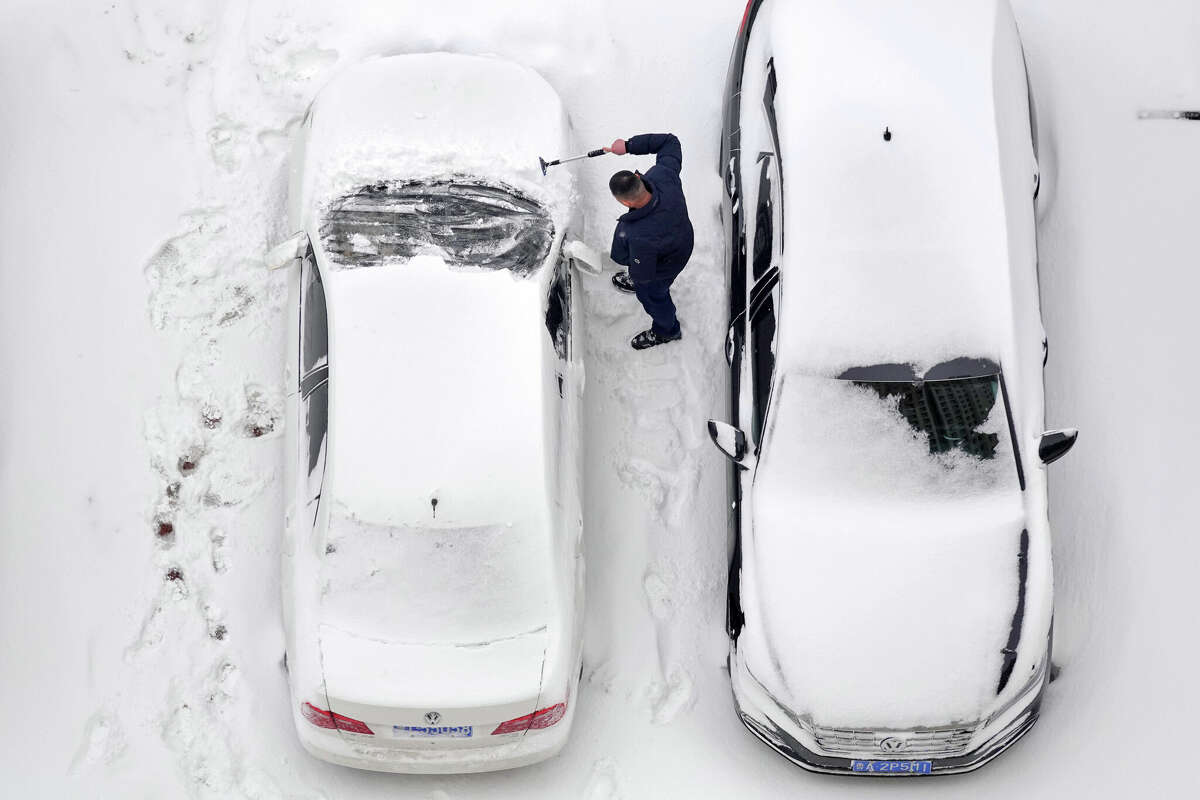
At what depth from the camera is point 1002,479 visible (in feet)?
14.4

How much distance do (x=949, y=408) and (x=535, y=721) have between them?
7.62 ft

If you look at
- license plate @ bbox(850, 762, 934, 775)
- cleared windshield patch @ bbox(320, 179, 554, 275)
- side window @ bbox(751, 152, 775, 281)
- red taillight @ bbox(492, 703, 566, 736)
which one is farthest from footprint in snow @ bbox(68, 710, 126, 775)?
side window @ bbox(751, 152, 775, 281)

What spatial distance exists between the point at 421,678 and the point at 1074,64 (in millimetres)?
4991

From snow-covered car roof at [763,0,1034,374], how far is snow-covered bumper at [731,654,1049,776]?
1.58 meters

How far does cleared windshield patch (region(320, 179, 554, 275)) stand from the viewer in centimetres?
449

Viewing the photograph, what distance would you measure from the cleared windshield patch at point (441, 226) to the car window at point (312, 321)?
21 cm

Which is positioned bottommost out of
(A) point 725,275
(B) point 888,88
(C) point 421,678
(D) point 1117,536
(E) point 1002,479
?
(C) point 421,678

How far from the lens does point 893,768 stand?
4.46m

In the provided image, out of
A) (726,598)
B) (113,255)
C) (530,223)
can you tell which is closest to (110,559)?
(113,255)

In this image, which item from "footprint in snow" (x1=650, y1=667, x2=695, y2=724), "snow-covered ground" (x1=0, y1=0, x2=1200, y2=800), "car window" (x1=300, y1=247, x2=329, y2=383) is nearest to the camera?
"car window" (x1=300, y1=247, x2=329, y2=383)

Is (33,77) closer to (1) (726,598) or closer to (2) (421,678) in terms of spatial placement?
(2) (421,678)

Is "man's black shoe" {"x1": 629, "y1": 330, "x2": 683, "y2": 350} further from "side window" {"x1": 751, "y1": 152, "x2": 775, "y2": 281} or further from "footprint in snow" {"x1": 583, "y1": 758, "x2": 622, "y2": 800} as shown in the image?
"footprint in snow" {"x1": 583, "y1": 758, "x2": 622, "y2": 800}

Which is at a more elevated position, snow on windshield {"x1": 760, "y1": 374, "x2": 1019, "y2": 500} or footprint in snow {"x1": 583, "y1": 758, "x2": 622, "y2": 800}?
snow on windshield {"x1": 760, "y1": 374, "x2": 1019, "y2": 500}

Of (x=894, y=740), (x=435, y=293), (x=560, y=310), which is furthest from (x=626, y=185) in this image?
(x=894, y=740)
